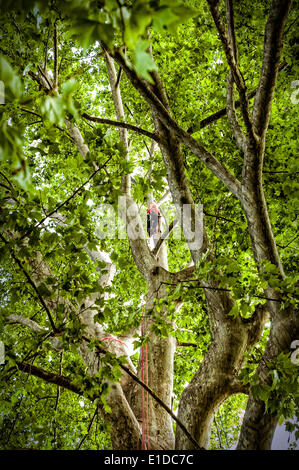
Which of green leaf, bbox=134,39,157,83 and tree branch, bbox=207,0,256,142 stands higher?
tree branch, bbox=207,0,256,142

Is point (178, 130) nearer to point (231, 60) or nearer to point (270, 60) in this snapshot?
point (231, 60)

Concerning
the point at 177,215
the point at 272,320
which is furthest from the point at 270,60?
the point at 272,320

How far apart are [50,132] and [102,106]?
574cm

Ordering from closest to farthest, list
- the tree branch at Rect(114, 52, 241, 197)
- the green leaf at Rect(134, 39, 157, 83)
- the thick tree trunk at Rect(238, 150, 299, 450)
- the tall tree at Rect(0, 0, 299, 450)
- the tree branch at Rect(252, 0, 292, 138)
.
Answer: the green leaf at Rect(134, 39, 157, 83), the tall tree at Rect(0, 0, 299, 450), the tree branch at Rect(252, 0, 292, 138), the thick tree trunk at Rect(238, 150, 299, 450), the tree branch at Rect(114, 52, 241, 197)

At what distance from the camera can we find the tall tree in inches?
66.7

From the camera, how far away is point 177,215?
10.9ft

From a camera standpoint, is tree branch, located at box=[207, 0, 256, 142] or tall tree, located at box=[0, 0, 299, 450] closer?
tall tree, located at box=[0, 0, 299, 450]

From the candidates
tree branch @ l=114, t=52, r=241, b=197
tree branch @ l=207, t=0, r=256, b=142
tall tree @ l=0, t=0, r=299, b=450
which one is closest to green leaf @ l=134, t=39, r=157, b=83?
tall tree @ l=0, t=0, r=299, b=450

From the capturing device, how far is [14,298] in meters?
1.97

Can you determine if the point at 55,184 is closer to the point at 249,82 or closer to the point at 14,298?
the point at 249,82

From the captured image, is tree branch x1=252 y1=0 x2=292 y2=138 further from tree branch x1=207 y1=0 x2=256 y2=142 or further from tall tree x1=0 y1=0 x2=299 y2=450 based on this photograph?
tree branch x1=207 y1=0 x2=256 y2=142

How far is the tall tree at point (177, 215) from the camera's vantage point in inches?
66.7

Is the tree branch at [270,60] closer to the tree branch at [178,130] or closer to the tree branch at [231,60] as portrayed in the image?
the tree branch at [231,60]

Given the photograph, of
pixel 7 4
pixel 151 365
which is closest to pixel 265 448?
pixel 151 365
